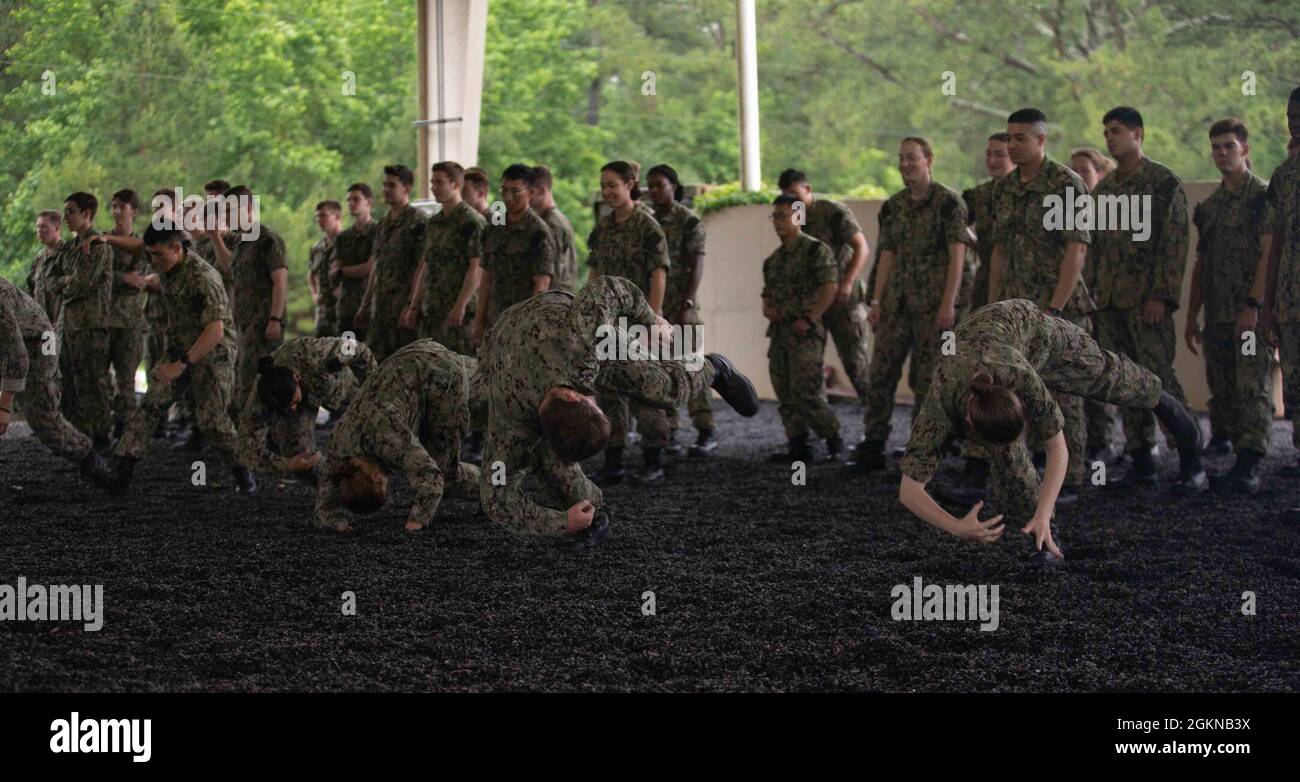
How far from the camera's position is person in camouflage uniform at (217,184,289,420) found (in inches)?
316

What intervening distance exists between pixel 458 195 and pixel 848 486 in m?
2.94

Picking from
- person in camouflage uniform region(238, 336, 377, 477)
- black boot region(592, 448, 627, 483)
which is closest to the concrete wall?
black boot region(592, 448, 627, 483)

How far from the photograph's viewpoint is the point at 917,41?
23.9 metres

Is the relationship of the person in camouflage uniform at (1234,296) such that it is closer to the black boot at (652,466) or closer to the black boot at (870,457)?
the black boot at (870,457)

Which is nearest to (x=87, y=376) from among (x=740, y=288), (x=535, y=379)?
(x=535, y=379)

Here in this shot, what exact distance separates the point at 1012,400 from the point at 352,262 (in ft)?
19.3

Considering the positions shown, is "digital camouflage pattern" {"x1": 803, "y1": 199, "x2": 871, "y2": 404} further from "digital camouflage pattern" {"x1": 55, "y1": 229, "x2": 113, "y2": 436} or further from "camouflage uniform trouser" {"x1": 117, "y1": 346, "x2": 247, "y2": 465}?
"digital camouflage pattern" {"x1": 55, "y1": 229, "x2": 113, "y2": 436}

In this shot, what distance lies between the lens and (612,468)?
7.00 meters

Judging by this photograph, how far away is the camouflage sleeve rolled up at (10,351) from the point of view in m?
6.04

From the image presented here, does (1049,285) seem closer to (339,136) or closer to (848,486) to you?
(848,486)

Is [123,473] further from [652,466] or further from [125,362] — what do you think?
[652,466]

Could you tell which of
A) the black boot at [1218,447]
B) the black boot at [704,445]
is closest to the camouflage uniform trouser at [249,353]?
the black boot at [704,445]

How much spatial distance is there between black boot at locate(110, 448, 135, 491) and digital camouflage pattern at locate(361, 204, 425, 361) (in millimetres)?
1919
